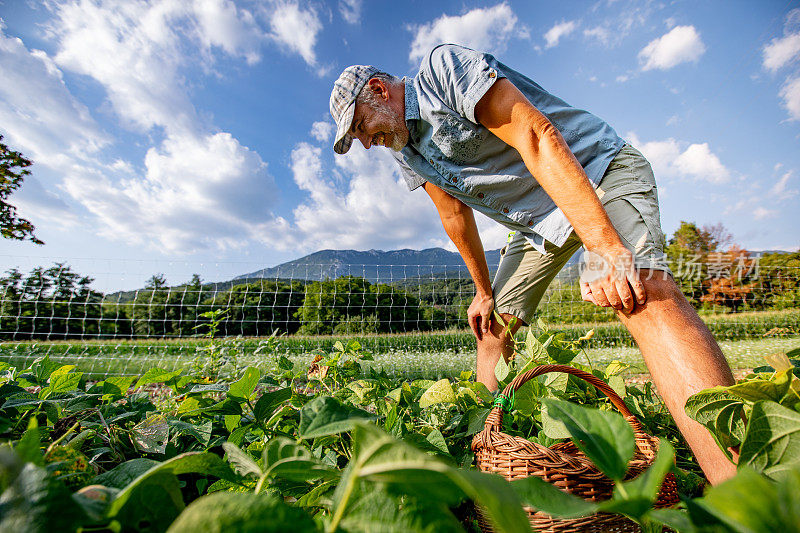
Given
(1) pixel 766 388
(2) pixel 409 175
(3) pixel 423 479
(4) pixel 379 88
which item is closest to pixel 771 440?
(1) pixel 766 388

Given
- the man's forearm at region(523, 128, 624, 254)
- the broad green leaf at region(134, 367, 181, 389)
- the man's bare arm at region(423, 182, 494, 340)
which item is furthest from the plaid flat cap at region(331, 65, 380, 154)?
the broad green leaf at region(134, 367, 181, 389)

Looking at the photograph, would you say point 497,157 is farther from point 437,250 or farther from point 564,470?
point 437,250

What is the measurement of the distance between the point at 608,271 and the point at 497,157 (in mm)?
851

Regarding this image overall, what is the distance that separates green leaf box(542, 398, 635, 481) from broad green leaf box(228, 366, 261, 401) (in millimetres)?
429

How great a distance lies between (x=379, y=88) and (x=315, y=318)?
857cm

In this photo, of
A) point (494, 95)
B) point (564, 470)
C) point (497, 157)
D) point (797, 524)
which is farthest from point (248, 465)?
point (497, 157)

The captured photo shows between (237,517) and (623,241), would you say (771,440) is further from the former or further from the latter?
(623,241)

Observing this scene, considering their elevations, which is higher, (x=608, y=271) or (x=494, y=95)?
(x=494, y=95)

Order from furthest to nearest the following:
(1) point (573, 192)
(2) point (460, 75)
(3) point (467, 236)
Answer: (3) point (467, 236)
(2) point (460, 75)
(1) point (573, 192)

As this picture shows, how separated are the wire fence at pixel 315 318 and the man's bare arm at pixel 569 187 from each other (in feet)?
3.42

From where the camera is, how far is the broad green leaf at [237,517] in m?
0.18

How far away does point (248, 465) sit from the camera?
331 millimetres

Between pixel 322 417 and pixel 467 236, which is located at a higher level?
pixel 467 236

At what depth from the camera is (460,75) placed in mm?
1362
